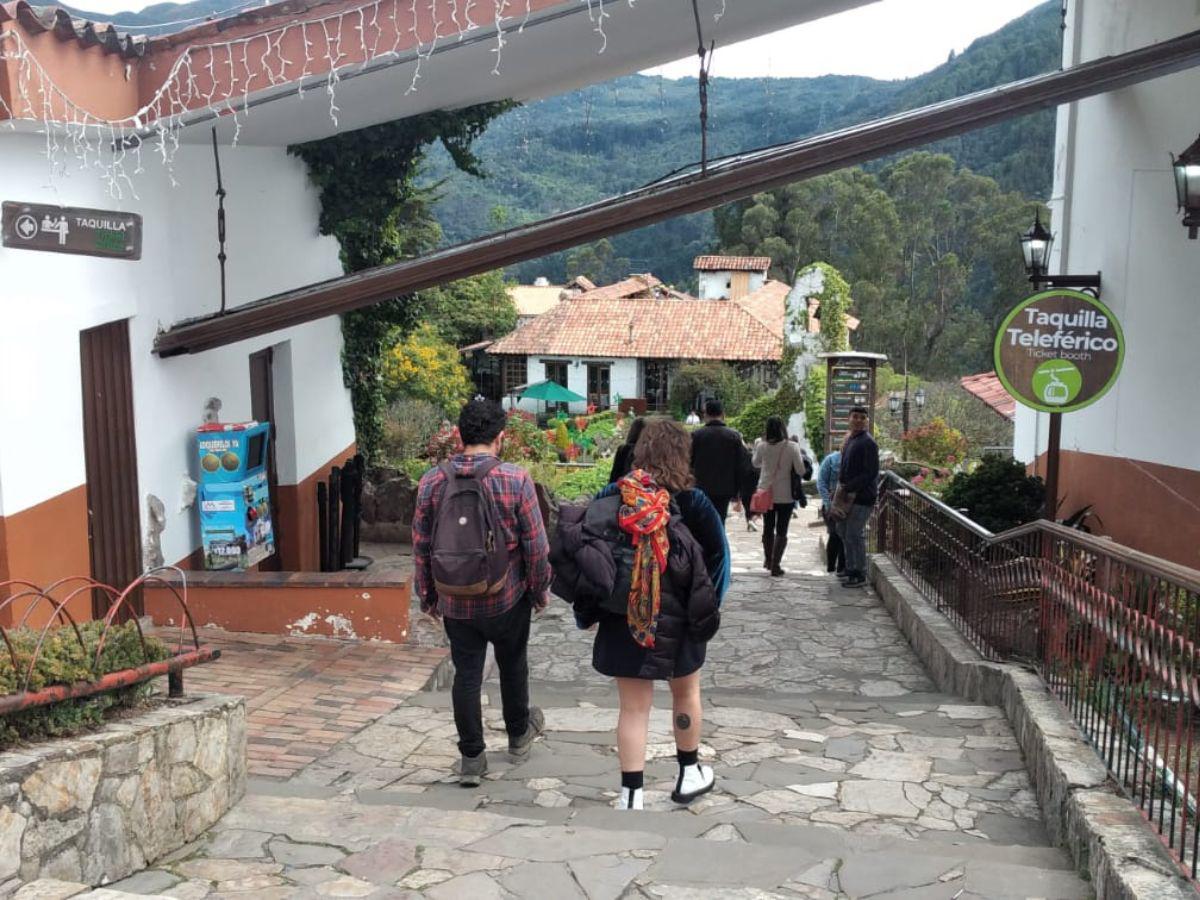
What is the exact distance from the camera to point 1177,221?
28.6 feet

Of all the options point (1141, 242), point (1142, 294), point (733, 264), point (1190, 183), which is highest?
point (733, 264)

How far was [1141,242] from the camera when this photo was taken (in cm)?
938

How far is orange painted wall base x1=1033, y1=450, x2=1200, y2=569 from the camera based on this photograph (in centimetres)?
822

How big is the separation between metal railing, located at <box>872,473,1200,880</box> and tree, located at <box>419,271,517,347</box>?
142 ft

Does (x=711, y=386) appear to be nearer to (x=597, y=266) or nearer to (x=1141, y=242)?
(x=1141, y=242)

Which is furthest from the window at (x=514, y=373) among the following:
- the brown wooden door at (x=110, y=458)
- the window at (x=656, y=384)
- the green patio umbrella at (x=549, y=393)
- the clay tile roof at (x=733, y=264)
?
the brown wooden door at (x=110, y=458)

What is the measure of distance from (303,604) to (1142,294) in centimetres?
693

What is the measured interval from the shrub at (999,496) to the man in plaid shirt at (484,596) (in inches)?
233

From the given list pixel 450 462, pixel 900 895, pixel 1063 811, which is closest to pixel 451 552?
pixel 450 462

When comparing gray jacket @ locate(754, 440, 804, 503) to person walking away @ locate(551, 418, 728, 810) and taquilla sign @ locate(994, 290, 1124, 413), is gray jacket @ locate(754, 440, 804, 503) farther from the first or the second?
person walking away @ locate(551, 418, 728, 810)

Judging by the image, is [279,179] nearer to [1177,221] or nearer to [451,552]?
[451,552]

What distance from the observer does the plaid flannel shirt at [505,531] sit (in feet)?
15.3

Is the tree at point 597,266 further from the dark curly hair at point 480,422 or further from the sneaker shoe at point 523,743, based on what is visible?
the dark curly hair at point 480,422

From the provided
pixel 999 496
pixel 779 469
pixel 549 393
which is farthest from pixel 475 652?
pixel 549 393
